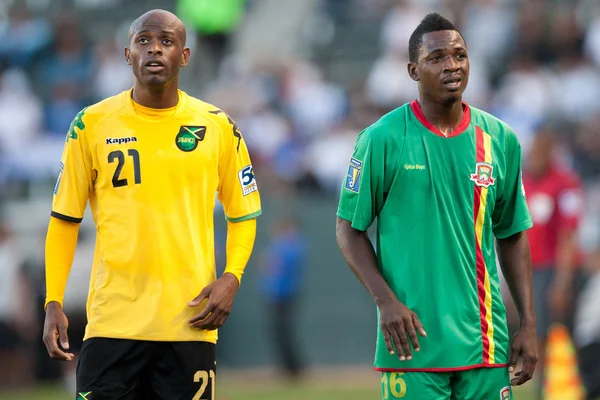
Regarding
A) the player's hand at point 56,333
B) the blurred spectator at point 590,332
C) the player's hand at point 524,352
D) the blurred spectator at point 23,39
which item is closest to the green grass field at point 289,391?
the blurred spectator at point 590,332

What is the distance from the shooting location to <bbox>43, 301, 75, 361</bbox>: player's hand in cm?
576

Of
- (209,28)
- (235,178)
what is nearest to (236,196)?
(235,178)

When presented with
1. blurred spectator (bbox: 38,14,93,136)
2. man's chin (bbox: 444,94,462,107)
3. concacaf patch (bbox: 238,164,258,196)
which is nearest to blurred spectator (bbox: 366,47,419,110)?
blurred spectator (bbox: 38,14,93,136)

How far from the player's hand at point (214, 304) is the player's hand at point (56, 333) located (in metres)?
0.62

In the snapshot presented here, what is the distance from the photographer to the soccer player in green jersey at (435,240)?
5.63m

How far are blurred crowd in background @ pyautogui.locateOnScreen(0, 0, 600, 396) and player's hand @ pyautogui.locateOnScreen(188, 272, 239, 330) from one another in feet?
30.8

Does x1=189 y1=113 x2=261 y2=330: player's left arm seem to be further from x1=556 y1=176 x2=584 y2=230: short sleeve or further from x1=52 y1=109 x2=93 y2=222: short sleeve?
x1=556 y1=176 x2=584 y2=230: short sleeve

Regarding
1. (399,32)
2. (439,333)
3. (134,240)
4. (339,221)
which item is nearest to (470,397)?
(439,333)

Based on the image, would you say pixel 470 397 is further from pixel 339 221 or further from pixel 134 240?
pixel 134 240

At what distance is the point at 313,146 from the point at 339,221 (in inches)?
466

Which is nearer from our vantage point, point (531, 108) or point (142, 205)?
point (142, 205)

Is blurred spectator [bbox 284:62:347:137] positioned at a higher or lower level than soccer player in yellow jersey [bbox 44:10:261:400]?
higher

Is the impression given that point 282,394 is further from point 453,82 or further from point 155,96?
point 453,82

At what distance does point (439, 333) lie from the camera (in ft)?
18.5
